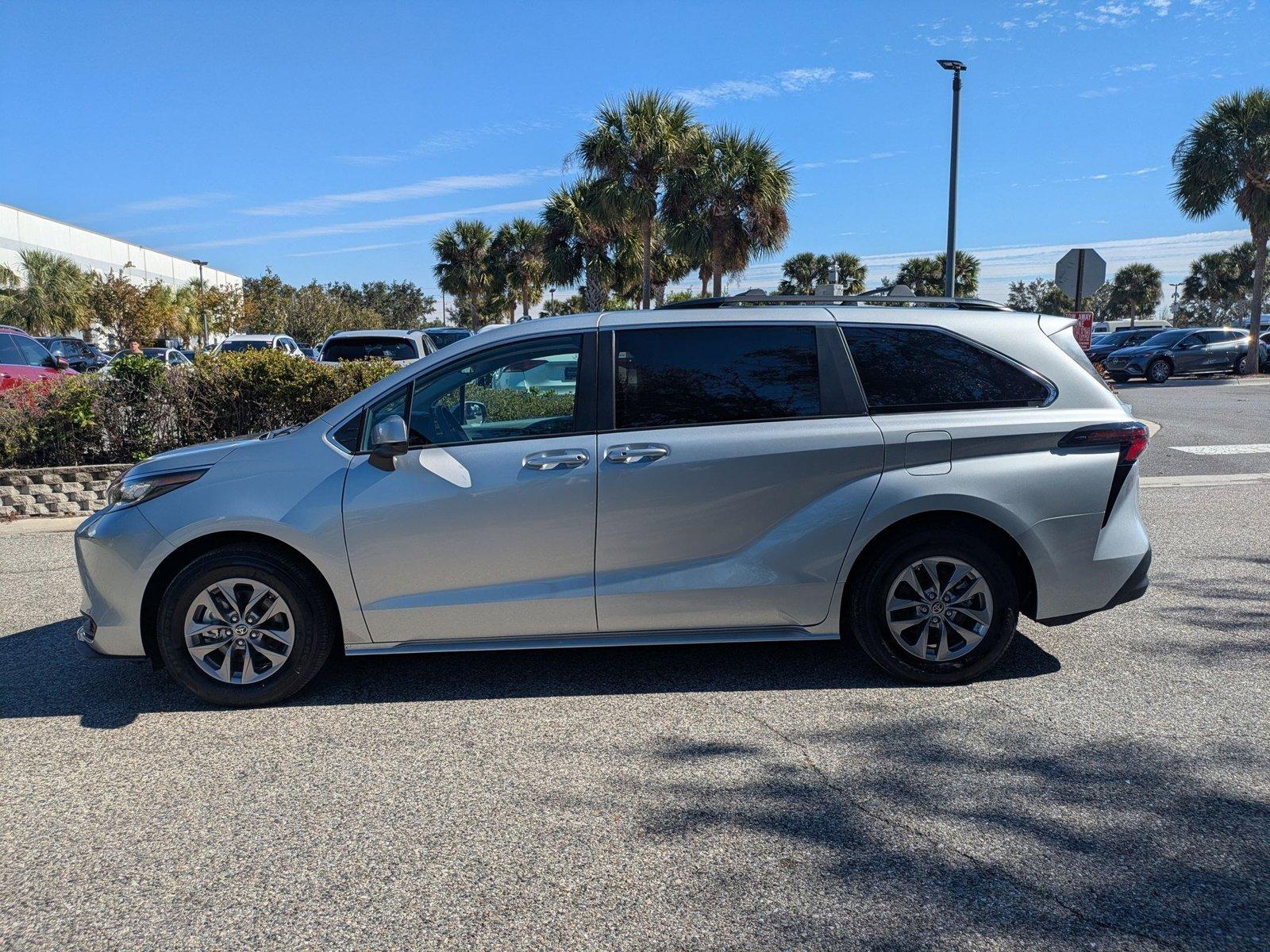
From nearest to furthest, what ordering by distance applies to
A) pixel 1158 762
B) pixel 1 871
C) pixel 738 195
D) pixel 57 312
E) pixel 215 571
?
pixel 1 871 → pixel 1158 762 → pixel 215 571 → pixel 738 195 → pixel 57 312

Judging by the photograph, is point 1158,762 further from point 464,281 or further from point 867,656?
point 464,281

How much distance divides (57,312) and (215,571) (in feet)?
168

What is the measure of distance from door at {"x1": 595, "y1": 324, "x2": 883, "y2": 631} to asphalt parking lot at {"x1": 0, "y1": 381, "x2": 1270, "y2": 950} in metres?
0.49

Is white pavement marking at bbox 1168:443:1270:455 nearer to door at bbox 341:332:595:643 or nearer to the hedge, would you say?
the hedge

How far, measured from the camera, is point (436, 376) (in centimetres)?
463

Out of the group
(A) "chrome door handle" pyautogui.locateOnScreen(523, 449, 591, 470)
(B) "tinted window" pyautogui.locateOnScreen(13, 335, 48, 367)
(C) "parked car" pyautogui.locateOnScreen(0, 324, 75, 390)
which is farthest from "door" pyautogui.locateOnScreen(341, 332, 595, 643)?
(B) "tinted window" pyautogui.locateOnScreen(13, 335, 48, 367)

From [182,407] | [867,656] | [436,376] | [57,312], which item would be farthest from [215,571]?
[57,312]

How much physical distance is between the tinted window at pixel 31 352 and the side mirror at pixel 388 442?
1297 cm

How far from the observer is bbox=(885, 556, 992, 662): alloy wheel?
4531mm

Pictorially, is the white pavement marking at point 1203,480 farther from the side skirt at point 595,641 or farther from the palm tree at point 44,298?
the palm tree at point 44,298

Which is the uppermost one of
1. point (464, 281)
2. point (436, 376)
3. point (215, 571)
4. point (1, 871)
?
point (464, 281)

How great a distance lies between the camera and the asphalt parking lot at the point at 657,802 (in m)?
2.83

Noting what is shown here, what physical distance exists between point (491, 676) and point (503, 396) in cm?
142

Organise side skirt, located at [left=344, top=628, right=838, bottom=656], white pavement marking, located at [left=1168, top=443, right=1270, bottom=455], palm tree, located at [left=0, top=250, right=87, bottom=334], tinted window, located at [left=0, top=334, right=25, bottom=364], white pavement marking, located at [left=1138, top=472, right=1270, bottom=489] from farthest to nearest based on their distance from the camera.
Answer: palm tree, located at [left=0, top=250, right=87, bottom=334]
tinted window, located at [left=0, top=334, right=25, bottom=364]
white pavement marking, located at [left=1168, top=443, right=1270, bottom=455]
white pavement marking, located at [left=1138, top=472, right=1270, bottom=489]
side skirt, located at [left=344, top=628, right=838, bottom=656]
